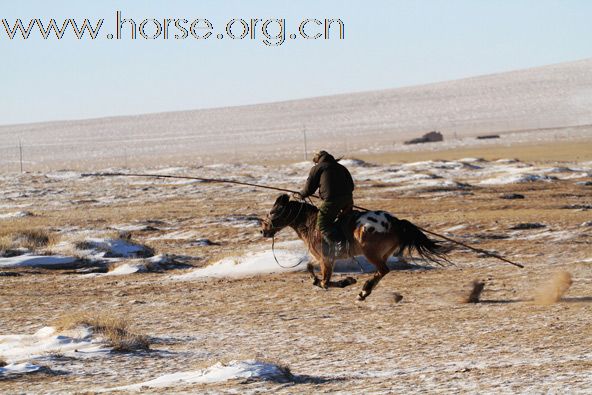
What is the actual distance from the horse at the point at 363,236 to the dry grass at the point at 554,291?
1446 mm

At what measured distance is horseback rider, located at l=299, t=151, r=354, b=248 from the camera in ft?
49.6

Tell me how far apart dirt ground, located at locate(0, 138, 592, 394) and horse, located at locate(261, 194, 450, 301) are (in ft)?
1.82

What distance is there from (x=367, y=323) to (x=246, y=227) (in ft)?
46.5

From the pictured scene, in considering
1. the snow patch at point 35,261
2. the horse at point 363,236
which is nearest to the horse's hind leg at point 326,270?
the horse at point 363,236

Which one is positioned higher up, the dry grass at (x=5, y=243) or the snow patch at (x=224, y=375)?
the snow patch at (x=224, y=375)

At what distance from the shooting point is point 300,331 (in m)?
13.4

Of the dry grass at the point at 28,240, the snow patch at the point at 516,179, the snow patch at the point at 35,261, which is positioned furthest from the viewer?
the snow patch at the point at 516,179

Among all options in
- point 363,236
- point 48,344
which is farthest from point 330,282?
point 48,344

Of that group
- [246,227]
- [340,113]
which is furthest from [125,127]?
[246,227]

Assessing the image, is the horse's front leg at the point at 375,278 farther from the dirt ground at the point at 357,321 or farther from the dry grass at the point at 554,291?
the dry grass at the point at 554,291

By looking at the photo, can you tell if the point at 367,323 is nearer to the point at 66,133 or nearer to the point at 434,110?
the point at 434,110

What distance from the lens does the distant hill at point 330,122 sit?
108375mm

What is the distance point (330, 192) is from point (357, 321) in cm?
199

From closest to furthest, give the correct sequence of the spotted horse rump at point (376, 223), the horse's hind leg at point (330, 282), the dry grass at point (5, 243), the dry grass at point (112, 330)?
the dry grass at point (112, 330), the spotted horse rump at point (376, 223), the horse's hind leg at point (330, 282), the dry grass at point (5, 243)
